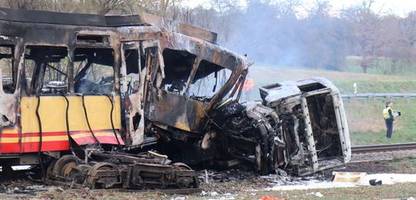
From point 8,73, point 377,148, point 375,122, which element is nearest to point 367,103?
point 375,122

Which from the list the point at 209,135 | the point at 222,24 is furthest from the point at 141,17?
the point at 222,24

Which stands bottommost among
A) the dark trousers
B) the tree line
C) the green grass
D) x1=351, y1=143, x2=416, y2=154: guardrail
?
the green grass

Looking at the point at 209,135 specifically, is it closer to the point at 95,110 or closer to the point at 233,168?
the point at 233,168

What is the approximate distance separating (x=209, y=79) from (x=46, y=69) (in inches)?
133

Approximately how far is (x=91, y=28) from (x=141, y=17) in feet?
3.61

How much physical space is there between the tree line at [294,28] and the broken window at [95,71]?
26.5ft

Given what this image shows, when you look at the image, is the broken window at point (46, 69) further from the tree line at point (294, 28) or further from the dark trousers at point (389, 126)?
the dark trousers at point (389, 126)

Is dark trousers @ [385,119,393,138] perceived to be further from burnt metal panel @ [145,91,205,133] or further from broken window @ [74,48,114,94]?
broken window @ [74,48,114,94]

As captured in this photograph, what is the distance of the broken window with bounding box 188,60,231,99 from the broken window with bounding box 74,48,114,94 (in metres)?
1.96

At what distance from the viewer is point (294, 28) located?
34625mm

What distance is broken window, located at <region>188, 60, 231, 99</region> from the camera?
1270 cm

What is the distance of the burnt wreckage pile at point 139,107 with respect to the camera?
399 inches

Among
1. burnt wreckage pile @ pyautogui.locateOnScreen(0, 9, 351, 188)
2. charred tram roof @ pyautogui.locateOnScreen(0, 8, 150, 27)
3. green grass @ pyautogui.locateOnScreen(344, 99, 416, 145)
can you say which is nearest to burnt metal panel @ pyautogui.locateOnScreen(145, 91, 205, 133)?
burnt wreckage pile @ pyautogui.locateOnScreen(0, 9, 351, 188)

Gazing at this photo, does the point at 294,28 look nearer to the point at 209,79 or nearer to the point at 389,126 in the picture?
the point at 389,126
